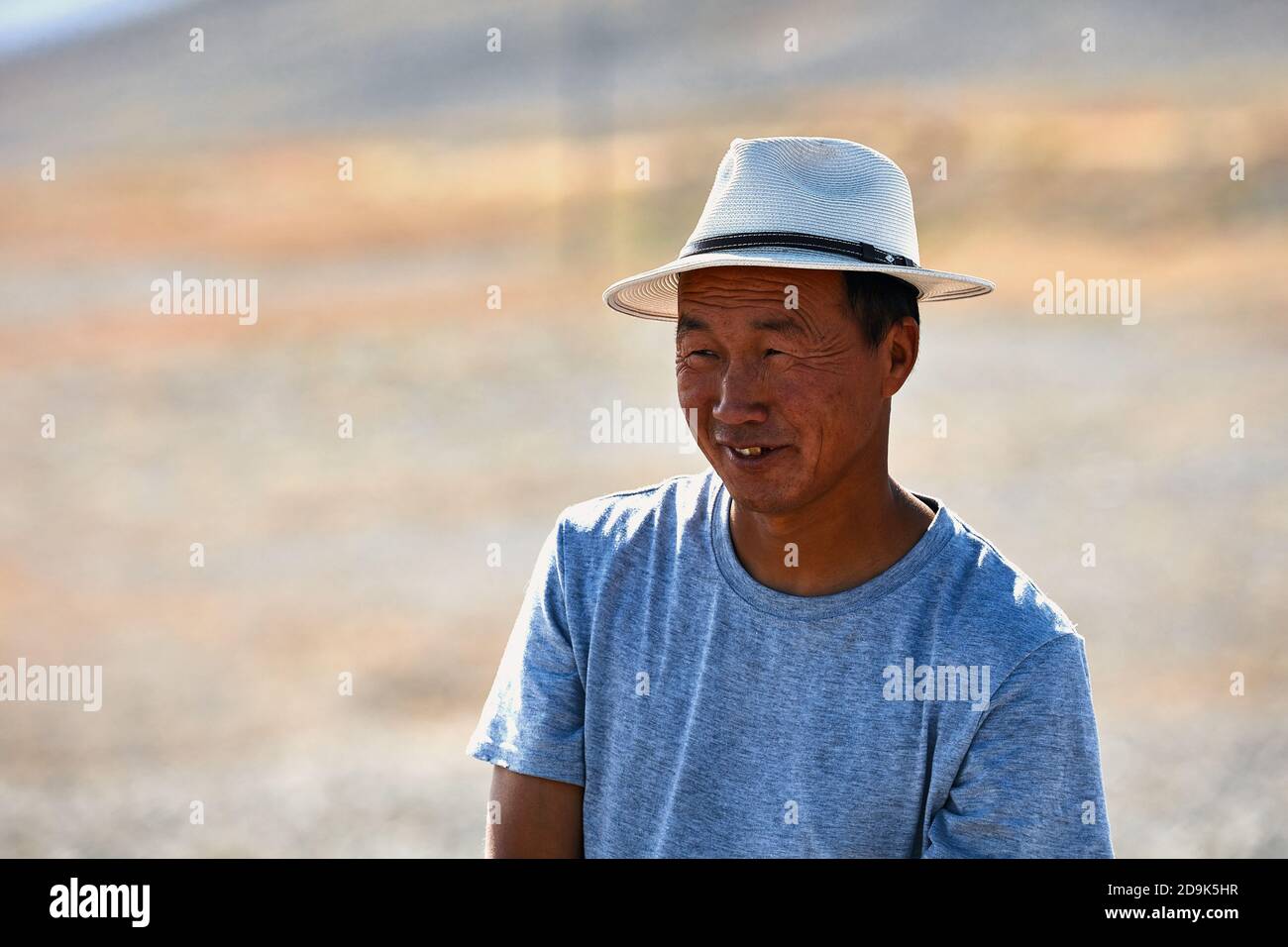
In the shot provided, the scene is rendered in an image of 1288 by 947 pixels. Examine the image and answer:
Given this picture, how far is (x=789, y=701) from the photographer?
2.05 metres

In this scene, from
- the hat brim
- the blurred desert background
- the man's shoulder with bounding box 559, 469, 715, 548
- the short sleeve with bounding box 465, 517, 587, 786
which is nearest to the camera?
the hat brim

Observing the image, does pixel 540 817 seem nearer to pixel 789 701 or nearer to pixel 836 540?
pixel 789 701

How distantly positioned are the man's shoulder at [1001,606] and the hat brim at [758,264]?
41 centimetres

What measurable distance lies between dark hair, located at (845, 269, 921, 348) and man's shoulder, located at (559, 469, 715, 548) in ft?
1.24

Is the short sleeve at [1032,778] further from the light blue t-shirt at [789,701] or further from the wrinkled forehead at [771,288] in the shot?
the wrinkled forehead at [771,288]

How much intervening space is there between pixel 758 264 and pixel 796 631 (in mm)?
551

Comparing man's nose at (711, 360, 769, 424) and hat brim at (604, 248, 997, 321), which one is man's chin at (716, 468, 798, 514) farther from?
hat brim at (604, 248, 997, 321)

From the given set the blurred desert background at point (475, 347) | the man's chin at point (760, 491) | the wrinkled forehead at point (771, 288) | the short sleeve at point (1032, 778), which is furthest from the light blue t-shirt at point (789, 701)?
the blurred desert background at point (475, 347)

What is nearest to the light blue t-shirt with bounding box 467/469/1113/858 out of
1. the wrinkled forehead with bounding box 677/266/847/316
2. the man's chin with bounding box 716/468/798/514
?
the man's chin with bounding box 716/468/798/514

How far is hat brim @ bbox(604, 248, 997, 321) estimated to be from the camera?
2021 millimetres

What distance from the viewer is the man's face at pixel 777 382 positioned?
2.04 m

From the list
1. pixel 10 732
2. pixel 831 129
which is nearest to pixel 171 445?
pixel 10 732

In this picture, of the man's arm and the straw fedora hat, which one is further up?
the straw fedora hat

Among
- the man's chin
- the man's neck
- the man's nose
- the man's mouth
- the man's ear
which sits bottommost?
the man's neck
